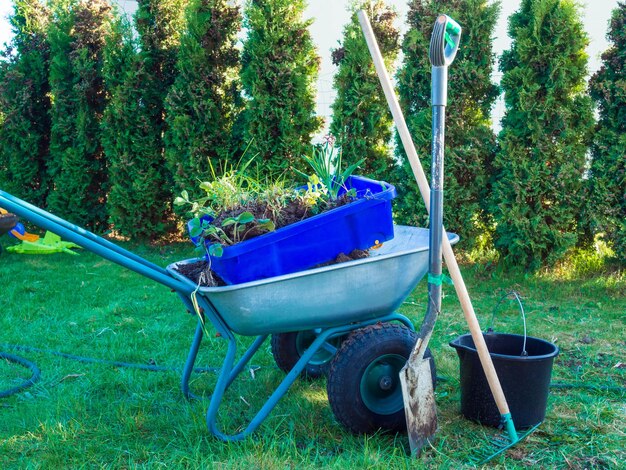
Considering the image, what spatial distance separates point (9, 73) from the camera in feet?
21.1

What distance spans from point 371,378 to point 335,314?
0.96 ft

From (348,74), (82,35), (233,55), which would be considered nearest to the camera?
(348,74)

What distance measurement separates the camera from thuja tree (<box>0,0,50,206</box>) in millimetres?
6504

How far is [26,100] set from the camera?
650 centimetres

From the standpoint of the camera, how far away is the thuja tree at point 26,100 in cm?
650

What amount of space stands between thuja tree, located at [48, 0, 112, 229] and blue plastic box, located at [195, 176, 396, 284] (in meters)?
4.56

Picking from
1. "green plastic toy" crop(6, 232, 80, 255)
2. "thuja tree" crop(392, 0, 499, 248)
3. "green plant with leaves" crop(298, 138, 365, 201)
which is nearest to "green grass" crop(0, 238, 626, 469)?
"thuja tree" crop(392, 0, 499, 248)

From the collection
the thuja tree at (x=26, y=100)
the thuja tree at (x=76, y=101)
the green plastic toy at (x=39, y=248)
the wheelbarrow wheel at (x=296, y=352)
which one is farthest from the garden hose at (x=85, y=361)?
the thuja tree at (x=26, y=100)

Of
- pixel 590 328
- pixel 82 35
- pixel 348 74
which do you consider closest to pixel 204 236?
pixel 590 328

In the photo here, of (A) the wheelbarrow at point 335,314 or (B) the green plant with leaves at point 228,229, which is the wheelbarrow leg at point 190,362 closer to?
(A) the wheelbarrow at point 335,314

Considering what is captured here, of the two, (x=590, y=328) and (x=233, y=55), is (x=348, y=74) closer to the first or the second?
(x=233, y=55)

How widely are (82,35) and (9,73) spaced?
0.86 metres

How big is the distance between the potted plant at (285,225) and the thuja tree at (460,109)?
8.45ft

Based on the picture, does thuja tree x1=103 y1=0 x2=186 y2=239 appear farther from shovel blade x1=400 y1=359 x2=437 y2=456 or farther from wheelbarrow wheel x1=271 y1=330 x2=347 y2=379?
shovel blade x1=400 y1=359 x2=437 y2=456
